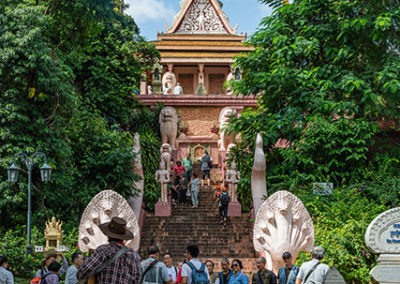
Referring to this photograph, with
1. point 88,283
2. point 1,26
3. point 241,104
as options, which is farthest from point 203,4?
point 88,283

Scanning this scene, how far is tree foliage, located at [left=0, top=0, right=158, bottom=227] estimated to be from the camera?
43.6ft

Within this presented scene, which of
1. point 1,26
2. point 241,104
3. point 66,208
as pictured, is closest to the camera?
point 1,26

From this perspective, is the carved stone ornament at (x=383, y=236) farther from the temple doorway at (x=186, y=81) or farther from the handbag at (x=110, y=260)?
the temple doorway at (x=186, y=81)

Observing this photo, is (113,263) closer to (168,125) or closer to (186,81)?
(168,125)

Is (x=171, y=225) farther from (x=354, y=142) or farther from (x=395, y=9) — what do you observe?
(x=395, y=9)

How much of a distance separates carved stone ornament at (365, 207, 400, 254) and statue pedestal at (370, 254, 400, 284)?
0.37ft

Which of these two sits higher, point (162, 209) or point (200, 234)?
point (162, 209)

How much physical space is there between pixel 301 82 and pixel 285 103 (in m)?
0.97

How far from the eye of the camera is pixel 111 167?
15.0m

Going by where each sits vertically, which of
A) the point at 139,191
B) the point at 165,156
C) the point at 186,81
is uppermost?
the point at 186,81

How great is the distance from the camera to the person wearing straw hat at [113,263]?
4617 mm

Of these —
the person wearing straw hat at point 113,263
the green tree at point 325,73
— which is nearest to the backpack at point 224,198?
the green tree at point 325,73

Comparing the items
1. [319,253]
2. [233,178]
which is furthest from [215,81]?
[319,253]

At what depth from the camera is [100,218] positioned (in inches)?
413
